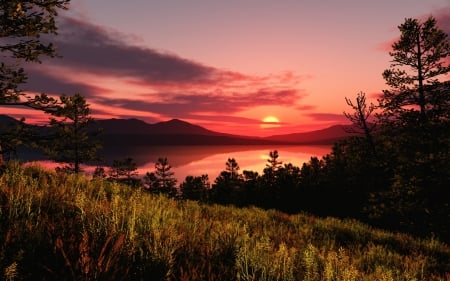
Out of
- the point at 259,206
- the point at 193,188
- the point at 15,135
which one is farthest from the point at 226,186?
the point at 15,135

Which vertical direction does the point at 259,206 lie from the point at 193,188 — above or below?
above

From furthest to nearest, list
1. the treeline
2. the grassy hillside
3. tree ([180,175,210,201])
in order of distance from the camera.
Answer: tree ([180,175,210,201]) → the treeline → the grassy hillside

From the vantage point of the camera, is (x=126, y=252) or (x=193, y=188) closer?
(x=126, y=252)

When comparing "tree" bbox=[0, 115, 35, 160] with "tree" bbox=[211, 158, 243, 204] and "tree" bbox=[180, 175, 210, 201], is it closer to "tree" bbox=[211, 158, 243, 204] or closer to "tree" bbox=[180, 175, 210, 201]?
"tree" bbox=[211, 158, 243, 204]

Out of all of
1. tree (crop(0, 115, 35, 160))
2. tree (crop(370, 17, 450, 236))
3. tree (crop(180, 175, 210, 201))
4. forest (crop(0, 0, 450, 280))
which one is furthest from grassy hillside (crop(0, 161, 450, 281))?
tree (crop(180, 175, 210, 201))

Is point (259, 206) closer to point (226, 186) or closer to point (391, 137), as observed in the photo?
point (391, 137)

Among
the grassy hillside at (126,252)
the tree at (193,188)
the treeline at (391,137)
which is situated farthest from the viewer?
the tree at (193,188)

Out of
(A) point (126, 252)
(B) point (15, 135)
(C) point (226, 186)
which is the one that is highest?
(B) point (15, 135)

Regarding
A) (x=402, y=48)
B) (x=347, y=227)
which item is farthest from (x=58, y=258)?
(x=402, y=48)

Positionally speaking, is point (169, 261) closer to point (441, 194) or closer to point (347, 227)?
point (347, 227)

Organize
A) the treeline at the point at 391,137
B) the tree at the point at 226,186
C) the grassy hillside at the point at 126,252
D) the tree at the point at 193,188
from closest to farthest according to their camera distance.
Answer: the grassy hillside at the point at 126,252 < the treeline at the point at 391,137 < the tree at the point at 226,186 < the tree at the point at 193,188

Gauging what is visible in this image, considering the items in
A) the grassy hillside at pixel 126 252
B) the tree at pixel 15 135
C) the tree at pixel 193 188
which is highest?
the tree at pixel 15 135

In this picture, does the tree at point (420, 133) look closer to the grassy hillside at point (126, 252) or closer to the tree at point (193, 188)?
the grassy hillside at point (126, 252)

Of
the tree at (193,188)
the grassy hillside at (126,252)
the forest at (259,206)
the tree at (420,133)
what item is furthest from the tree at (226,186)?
the grassy hillside at (126,252)
